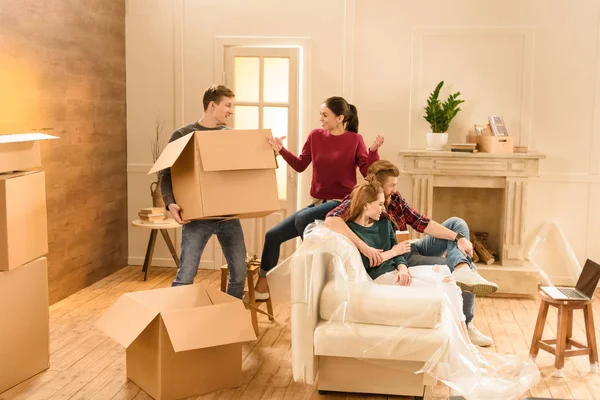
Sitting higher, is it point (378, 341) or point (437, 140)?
point (437, 140)

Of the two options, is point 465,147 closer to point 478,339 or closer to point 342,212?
point 478,339

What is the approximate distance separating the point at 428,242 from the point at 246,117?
238 cm

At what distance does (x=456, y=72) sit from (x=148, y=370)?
3.66m

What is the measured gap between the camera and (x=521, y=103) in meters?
6.19

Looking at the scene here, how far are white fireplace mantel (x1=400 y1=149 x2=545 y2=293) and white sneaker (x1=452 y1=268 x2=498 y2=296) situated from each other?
1.74m

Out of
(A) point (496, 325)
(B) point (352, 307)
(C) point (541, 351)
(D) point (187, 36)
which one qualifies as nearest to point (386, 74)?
(D) point (187, 36)

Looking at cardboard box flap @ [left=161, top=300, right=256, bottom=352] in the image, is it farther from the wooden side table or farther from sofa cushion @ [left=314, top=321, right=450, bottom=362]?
the wooden side table

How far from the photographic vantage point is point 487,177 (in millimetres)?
6012

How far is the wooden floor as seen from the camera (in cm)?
386

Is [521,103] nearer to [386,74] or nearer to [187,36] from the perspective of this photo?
[386,74]

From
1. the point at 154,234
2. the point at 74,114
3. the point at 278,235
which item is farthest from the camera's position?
the point at 154,234

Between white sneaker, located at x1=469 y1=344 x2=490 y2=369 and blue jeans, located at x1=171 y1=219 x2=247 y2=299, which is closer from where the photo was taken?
white sneaker, located at x1=469 y1=344 x2=490 y2=369

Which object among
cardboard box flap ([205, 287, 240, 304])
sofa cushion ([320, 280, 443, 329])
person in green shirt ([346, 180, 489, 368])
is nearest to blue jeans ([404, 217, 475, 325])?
person in green shirt ([346, 180, 489, 368])

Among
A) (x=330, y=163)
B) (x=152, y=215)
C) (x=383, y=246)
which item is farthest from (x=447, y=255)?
(x=152, y=215)
